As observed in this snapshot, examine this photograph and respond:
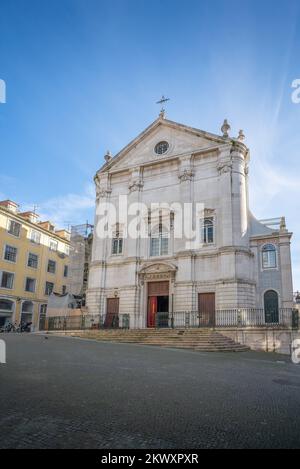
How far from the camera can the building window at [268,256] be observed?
24.9m

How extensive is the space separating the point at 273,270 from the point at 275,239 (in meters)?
2.26

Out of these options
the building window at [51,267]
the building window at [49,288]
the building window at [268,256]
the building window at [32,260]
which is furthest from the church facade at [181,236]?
the building window at [51,267]

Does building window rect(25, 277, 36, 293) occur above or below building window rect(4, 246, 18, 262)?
below

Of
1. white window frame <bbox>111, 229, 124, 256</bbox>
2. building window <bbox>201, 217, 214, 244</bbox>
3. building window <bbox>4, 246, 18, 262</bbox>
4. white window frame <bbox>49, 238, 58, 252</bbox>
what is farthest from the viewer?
Answer: white window frame <bbox>49, 238, 58, 252</bbox>

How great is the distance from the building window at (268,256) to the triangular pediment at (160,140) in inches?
350

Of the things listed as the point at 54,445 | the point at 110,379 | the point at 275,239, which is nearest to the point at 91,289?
the point at 275,239

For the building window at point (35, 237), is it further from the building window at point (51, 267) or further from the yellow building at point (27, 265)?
the building window at point (51, 267)

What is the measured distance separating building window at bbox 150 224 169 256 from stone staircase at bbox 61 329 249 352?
305 inches

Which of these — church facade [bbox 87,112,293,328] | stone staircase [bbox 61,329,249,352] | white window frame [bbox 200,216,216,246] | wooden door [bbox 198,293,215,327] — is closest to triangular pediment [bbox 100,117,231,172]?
church facade [bbox 87,112,293,328]

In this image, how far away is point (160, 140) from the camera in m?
31.0

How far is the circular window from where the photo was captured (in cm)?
3063

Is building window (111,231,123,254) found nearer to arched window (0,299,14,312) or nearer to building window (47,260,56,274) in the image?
arched window (0,299,14,312)

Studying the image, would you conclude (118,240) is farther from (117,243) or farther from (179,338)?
(179,338)

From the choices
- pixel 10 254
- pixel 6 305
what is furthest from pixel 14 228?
pixel 6 305
